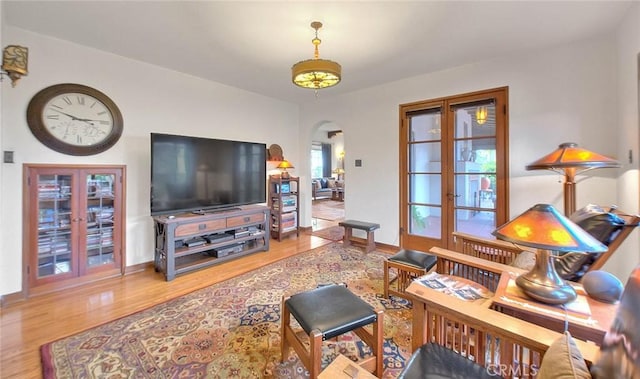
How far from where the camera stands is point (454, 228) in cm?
372

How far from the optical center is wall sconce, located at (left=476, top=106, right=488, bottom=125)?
3459 mm

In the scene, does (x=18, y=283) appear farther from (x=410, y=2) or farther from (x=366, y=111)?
(x=366, y=111)

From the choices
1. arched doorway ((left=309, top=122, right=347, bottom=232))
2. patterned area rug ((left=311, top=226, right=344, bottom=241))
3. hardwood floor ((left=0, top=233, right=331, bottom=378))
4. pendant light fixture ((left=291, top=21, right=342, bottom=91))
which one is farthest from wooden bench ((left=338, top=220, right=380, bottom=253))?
arched doorway ((left=309, top=122, right=347, bottom=232))

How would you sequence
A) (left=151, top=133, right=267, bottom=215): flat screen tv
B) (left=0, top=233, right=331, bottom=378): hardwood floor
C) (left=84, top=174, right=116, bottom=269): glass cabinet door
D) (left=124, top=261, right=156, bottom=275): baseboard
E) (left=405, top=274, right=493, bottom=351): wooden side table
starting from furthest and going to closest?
(left=124, top=261, right=156, bottom=275): baseboard, (left=151, top=133, right=267, bottom=215): flat screen tv, (left=84, top=174, right=116, bottom=269): glass cabinet door, (left=0, top=233, right=331, bottom=378): hardwood floor, (left=405, top=274, right=493, bottom=351): wooden side table

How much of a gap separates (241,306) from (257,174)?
2249 millimetres

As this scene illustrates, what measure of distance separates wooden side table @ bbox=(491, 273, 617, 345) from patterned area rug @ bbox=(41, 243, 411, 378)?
2.74 feet

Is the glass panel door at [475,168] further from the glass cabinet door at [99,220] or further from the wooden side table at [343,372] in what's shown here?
the glass cabinet door at [99,220]

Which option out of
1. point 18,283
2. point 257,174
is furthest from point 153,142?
point 18,283

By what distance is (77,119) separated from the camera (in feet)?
9.38

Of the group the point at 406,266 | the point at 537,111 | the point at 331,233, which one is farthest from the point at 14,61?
the point at 537,111

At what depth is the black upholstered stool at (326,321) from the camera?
4.59 ft

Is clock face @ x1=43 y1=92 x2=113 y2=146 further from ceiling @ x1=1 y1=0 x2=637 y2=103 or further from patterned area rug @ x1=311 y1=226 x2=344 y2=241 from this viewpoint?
patterned area rug @ x1=311 y1=226 x2=344 y2=241

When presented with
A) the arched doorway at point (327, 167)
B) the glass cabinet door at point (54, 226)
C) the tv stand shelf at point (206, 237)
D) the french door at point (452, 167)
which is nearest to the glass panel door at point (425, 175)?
the french door at point (452, 167)

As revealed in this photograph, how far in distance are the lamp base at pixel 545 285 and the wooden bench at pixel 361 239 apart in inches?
105
